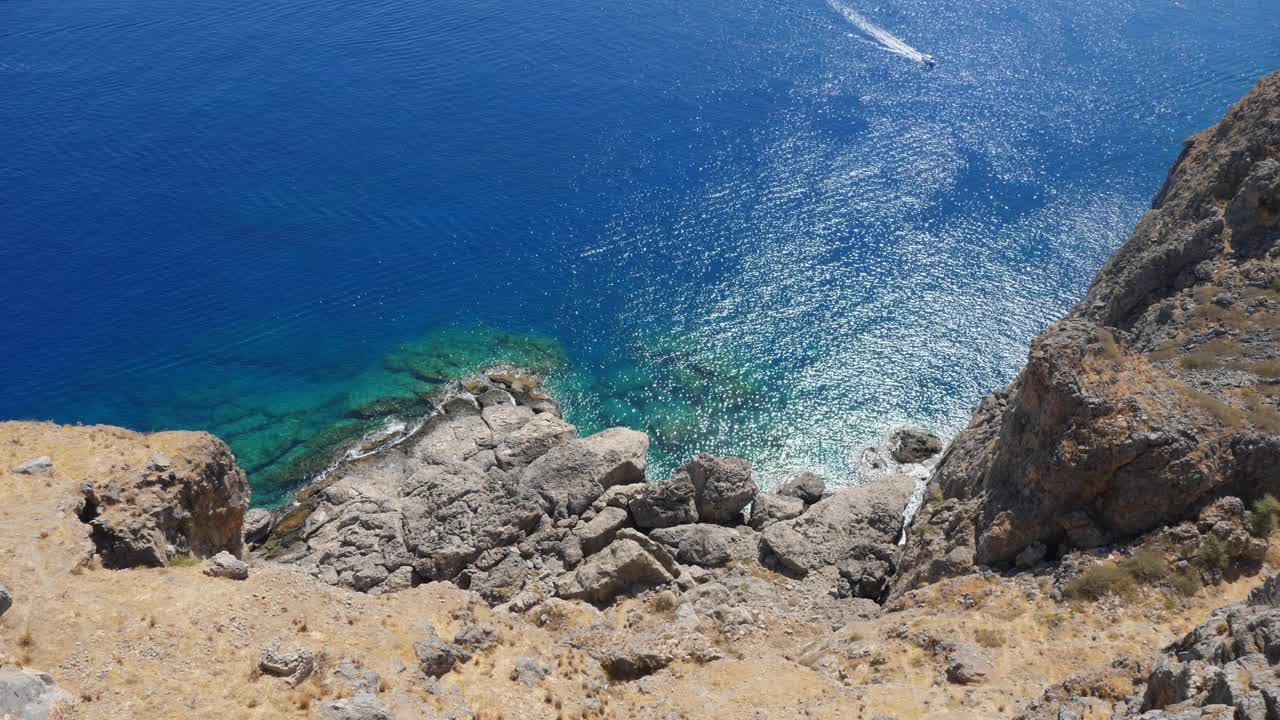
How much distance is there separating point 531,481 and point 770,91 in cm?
6714

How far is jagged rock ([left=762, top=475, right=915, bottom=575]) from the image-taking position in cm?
4616

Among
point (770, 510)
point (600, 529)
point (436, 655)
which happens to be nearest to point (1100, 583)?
point (770, 510)

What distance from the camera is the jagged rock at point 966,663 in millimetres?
31031

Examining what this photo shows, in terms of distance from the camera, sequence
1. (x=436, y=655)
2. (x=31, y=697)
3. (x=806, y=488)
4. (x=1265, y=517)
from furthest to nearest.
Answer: (x=806, y=488) → (x=1265, y=517) → (x=436, y=655) → (x=31, y=697)

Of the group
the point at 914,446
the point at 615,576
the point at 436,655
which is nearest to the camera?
the point at 436,655

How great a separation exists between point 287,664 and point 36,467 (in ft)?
51.9

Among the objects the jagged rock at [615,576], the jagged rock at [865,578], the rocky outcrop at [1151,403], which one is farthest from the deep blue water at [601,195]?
the rocky outcrop at [1151,403]

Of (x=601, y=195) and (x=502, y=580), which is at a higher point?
(x=601, y=195)

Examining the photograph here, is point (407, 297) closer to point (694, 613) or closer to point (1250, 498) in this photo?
point (694, 613)

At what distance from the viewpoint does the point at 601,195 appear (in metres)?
88.4

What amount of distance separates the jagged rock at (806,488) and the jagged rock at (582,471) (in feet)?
33.0

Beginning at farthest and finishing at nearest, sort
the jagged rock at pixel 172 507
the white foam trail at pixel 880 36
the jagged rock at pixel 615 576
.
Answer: the white foam trail at pixel 880 36
the jagged rock at pixel 615 576
the jagged rock at pixel 172 507

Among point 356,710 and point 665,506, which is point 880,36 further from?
point 356,710

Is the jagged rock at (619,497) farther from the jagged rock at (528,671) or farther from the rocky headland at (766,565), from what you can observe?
the jagged rock at (528,671)
